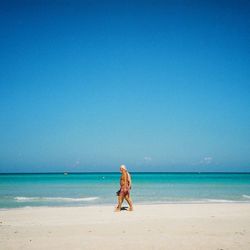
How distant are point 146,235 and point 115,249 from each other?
1443mm

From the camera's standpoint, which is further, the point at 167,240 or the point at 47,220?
the point at 47,220

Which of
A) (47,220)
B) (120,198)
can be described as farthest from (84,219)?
(120,198)

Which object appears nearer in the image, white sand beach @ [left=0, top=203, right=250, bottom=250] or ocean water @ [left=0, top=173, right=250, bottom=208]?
white sand beach @ [left=0, top=203, right=250, bottom=250]

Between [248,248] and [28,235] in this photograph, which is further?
[28,235]

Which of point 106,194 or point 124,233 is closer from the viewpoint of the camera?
point 124,233

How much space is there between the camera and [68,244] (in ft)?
22.6

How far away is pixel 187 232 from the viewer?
8.08m

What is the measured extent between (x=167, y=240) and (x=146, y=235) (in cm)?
69

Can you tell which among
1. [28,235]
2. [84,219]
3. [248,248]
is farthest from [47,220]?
[248,248]

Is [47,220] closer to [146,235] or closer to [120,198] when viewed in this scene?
[120,198]

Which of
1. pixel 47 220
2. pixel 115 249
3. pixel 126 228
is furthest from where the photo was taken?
pixel 47 220

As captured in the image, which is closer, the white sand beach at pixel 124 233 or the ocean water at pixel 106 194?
the white sand beach at pixel 124 233

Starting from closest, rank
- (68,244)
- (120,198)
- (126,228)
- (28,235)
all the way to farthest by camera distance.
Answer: (68,244) → (28,235) → (126,228) → (120,198)

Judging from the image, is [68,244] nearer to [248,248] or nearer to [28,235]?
[28,235]
